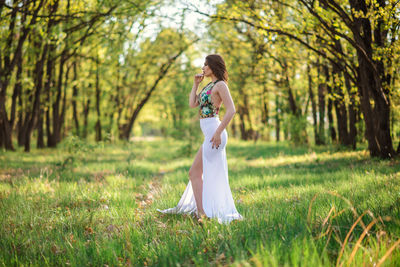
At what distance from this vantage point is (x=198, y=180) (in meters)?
4.36

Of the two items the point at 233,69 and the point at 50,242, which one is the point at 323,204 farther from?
the point at 233,69

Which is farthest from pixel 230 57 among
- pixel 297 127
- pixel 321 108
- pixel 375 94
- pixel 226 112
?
pixel 226 112

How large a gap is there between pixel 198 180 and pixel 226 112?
3.68 feet

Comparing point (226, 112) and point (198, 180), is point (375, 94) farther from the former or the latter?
point (198, 180)

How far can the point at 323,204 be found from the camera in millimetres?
4156

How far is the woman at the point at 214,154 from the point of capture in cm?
401

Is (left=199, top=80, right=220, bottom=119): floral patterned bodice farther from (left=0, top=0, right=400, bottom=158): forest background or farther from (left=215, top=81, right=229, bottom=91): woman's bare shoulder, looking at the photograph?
(left=0, top=0, right=400, bottom=158): forest background

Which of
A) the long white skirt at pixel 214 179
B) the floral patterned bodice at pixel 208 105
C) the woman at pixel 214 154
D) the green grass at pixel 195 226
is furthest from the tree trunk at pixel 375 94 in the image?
the long white skirt at pixel 214 179

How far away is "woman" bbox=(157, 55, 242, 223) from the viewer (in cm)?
401

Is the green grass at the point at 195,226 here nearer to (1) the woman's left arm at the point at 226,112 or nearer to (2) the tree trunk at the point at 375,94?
(1) the woman's left arm at the point at 226,112

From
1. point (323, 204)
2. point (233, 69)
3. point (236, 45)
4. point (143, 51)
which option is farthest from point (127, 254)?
point (143, 51)

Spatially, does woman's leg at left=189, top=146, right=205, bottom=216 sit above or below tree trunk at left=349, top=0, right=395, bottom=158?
below

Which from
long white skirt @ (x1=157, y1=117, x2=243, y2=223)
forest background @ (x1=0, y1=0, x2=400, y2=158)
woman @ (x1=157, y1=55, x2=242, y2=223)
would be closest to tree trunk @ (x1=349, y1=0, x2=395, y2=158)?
forest background @ (x1=0, y1=0, x2=400, y2=158)

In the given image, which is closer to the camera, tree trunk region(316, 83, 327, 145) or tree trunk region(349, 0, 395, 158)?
tree trunk region(349, 0, 395, 158)
